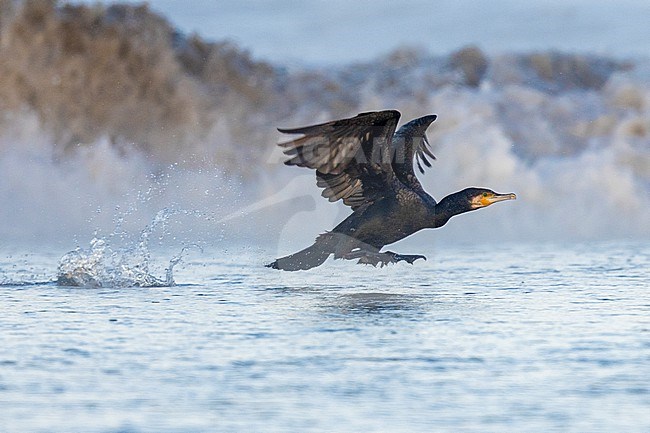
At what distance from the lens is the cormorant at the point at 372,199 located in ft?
30.8

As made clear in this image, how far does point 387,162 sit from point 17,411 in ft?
13.7

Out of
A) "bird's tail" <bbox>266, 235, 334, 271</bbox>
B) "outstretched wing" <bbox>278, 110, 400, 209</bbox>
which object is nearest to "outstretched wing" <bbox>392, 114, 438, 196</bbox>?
"outstretched wing" <bbox>278, 110, 400, 209</bbox>

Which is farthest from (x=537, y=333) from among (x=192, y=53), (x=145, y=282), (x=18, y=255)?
(x=192, y=53)

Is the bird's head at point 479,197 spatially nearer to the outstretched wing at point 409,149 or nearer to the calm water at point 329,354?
the outstretched wing at point 409,149

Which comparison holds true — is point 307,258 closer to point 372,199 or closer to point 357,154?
point 372,199

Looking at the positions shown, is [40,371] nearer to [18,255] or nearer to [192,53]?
[18,255]

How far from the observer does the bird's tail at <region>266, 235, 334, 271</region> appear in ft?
32.9

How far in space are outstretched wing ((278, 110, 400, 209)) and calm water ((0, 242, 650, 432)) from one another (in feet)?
2.39

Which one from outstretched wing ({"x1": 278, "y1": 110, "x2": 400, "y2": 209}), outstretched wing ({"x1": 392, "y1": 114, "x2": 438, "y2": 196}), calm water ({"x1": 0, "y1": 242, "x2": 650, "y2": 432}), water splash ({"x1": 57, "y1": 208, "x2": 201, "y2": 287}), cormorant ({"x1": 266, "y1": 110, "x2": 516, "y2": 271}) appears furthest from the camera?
water splash ({"x1": 57, "y1": 208, "x2": 201, "y2": 287})

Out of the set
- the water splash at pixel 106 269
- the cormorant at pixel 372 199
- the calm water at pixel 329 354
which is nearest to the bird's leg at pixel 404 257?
the cormorant at pixel 372 199

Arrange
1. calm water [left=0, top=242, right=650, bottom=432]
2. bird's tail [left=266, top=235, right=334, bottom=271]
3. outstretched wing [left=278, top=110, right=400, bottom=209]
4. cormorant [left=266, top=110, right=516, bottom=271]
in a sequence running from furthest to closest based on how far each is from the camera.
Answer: bird's tail [left=266, top=235, right=334, bottom=271] → cormorant [left=266, top=110, right=516, bottom=271] → outstretched wing [left=278, top=110, right=400, bottom=209] → calm water [left=0, top=242, right=650, bottom=432]

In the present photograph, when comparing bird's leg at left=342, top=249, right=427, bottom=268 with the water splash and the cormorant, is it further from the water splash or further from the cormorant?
the water splash

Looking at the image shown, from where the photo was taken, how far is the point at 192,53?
17516 millimetres

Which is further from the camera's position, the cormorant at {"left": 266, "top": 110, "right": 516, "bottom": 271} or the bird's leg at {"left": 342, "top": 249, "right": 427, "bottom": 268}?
the bird's leg at {"left": 342, "top": 249, "right": 427, "bottom": 268}
